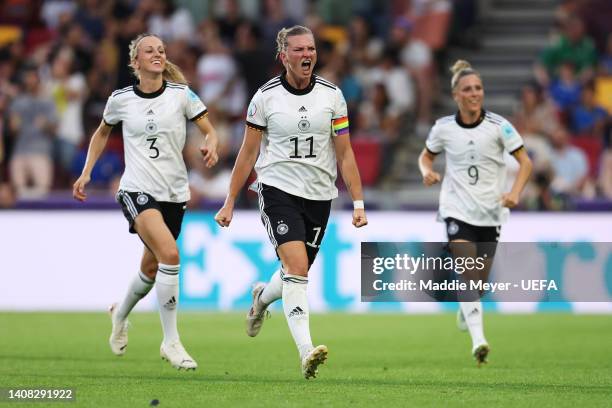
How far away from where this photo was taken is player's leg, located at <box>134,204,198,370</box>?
11.2 metres

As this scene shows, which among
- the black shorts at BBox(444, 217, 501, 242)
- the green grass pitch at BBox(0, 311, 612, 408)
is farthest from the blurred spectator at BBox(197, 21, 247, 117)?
the black shorts at BBox(444, 217, 501, 242)

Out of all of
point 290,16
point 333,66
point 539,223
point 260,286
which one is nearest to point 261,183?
point 260,286

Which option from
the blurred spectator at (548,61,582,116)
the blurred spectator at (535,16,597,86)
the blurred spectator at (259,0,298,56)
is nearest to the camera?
the blurred spectator at (548,61,582,116)

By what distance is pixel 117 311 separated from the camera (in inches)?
481

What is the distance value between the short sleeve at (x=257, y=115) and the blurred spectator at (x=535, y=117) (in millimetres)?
10470

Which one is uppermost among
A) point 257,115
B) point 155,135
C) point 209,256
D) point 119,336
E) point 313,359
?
point 257,115

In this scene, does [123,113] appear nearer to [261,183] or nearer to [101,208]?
[261,183]

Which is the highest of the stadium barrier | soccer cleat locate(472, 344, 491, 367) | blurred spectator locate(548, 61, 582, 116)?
blurred spectator locate(548, 61, 582, 116)

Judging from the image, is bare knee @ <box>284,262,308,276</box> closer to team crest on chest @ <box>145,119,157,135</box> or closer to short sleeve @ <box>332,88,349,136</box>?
short sleeve @ <box>332,88,349,136</box>

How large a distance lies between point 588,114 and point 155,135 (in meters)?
11.4

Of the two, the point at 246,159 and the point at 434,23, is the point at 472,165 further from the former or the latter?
the point at 434,23

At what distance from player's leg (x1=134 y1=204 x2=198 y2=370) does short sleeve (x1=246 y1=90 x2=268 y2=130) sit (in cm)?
119

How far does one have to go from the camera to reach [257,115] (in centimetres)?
1076

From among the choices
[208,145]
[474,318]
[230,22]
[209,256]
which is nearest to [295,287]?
[208,145]
